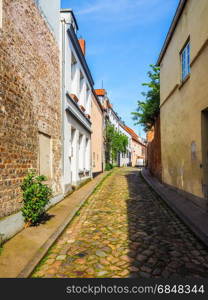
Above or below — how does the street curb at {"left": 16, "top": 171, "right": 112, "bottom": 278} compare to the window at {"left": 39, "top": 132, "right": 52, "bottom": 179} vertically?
below

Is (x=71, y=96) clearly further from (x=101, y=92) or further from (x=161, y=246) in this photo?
(x=101, y=92)

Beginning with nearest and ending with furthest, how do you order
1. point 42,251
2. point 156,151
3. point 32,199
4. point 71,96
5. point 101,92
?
point 42,251 → point 32,199 → point 71,96 → point 156,151 → point 101,92

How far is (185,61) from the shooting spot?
911 cm

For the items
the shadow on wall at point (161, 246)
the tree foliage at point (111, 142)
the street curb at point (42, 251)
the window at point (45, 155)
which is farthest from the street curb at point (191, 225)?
the tree foliage at point (111, 142)

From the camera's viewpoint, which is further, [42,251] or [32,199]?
[32,199]

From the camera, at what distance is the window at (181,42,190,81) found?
8742 millimetres

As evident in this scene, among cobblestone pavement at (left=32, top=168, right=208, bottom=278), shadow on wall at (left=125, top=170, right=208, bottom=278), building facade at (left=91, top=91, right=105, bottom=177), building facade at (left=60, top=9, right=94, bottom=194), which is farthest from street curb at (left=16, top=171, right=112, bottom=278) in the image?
building facade at (left=91, top=91, right=105, bottom=177)

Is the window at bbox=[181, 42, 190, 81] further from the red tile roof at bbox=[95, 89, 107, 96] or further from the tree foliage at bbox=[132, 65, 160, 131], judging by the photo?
the red tile roof at bbox=[95, 89, 107, 96]

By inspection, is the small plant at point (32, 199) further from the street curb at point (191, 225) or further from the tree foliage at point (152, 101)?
the tree foliage at point (152, 101)

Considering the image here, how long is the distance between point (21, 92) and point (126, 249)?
13.3ft

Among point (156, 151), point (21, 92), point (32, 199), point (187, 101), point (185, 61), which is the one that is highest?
point (185, 61)

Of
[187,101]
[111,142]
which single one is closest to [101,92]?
[111,142]

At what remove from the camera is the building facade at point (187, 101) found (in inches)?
282

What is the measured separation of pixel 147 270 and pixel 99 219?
304 centimetres
